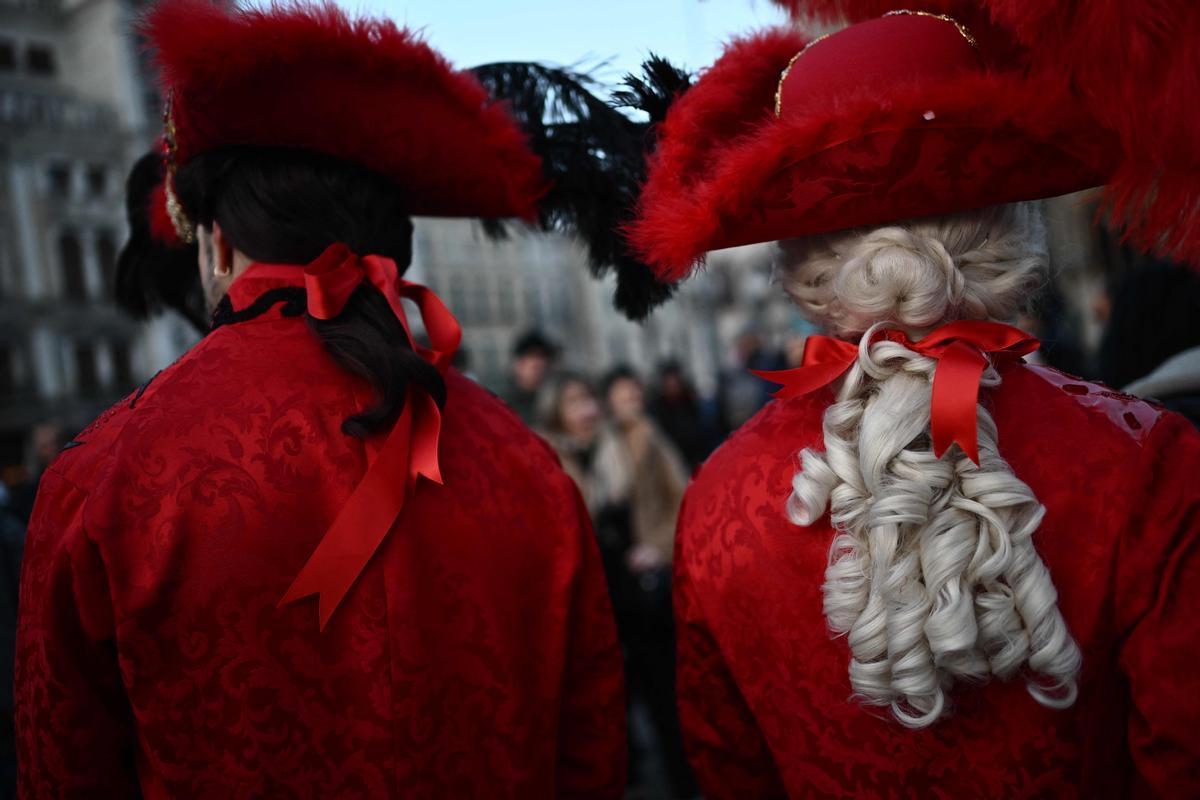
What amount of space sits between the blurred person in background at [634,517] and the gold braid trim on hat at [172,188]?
2.65 meters

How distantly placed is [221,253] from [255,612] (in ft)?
2.22

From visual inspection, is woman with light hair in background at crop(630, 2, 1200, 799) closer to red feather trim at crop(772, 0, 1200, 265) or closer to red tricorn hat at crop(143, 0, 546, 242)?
red feather trim at crop(772, 0, 1200, 265)

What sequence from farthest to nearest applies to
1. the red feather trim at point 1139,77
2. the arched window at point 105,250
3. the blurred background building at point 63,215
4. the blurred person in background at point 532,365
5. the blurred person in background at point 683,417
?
1. the arched window at point 105,250
2. the blurred background building at point 63,215
3. the blurred person in background at point 683,417
4. the blurred person in background at point 532,365
5. the red feather trim at point 1139,77

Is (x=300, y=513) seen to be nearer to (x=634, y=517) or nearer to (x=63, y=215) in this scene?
(x=634, y=517)

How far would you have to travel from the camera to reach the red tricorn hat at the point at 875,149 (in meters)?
1.39

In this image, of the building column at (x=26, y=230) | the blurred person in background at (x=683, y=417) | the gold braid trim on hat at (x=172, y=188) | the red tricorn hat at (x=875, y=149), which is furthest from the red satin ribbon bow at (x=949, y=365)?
the building column at (x=26, y=230)

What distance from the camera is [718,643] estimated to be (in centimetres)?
172

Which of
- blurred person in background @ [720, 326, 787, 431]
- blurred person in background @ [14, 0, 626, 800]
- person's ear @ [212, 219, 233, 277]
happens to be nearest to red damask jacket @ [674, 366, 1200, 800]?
blurred person in background @ [14, 0, 626, 800]

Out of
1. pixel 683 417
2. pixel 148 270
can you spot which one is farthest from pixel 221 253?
pixel 683 417

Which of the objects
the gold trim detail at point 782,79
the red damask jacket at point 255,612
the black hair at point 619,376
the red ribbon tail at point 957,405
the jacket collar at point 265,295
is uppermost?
the gold trim detail at point 782,79

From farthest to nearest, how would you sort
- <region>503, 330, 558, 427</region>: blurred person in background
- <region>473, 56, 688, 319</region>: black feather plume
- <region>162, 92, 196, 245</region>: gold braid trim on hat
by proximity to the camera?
<region>503, 330, 558, 427</region>: blurred person in background < <region>473, 56, 688, 319</region>: black feather plume < <region>162, 92, 196, 245</region>: gold braid trim on hat

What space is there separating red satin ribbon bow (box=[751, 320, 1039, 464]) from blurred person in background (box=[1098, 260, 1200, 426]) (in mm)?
1148

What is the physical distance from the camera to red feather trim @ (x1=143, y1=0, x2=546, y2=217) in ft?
5.29

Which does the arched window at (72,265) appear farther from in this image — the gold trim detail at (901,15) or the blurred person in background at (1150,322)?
the gold trim detail at (901,15)
